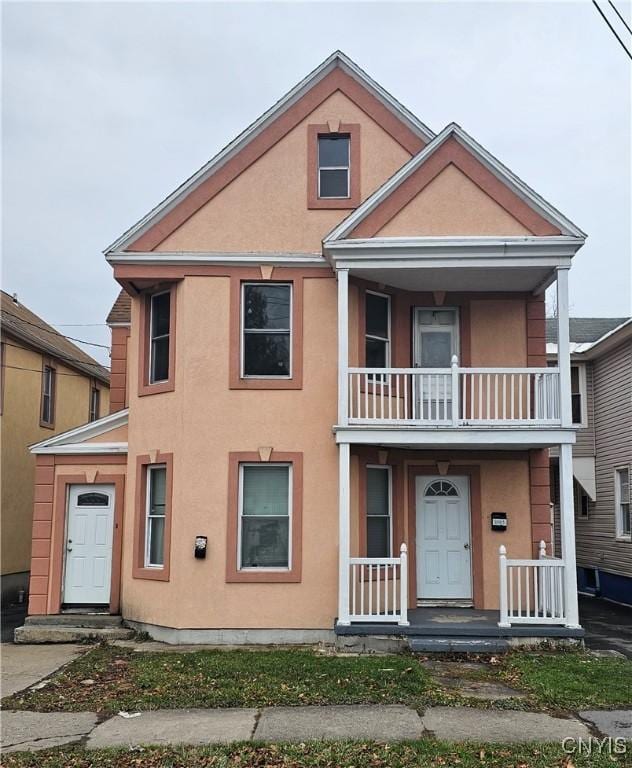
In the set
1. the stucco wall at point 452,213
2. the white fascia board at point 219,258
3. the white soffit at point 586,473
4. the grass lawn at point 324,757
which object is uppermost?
the stucco wall at point 452,213

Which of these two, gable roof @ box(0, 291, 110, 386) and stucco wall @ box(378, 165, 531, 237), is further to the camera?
gable roof @ box(0, 291, 110, 386)

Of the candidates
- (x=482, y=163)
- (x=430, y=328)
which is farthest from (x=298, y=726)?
(x=482, y=163)

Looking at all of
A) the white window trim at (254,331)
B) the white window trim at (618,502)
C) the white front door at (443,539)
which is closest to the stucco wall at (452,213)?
the white window trim at (254,331)

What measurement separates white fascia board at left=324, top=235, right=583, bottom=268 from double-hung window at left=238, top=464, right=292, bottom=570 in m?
3.50

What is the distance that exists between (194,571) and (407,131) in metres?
7.82

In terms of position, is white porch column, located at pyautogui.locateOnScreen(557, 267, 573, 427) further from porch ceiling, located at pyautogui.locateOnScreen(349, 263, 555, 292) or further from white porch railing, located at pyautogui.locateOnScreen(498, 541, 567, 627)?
white porch railing, located at pyautogui.locateOnScreen(498, 541, 567, 627)

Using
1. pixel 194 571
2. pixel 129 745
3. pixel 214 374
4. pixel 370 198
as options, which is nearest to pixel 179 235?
pixel 214 374

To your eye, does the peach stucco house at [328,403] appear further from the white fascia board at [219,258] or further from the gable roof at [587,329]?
the gable roof at [587,329]

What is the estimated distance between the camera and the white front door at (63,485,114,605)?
41.1 feet

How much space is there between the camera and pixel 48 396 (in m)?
19.8

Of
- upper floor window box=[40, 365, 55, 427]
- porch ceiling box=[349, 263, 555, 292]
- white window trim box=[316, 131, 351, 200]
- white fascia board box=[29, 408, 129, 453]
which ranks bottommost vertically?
white fascia board box=[29, 408, 129, 453]

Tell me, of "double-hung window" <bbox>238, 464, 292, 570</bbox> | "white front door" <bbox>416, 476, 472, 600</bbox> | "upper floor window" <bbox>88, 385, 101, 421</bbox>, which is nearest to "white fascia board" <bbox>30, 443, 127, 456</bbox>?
"double-hung window" <bbox>238, 464, 292, 570</bbox>

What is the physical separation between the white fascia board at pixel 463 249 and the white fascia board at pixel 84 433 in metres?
4.80

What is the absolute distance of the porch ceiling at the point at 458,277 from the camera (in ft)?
37.0
